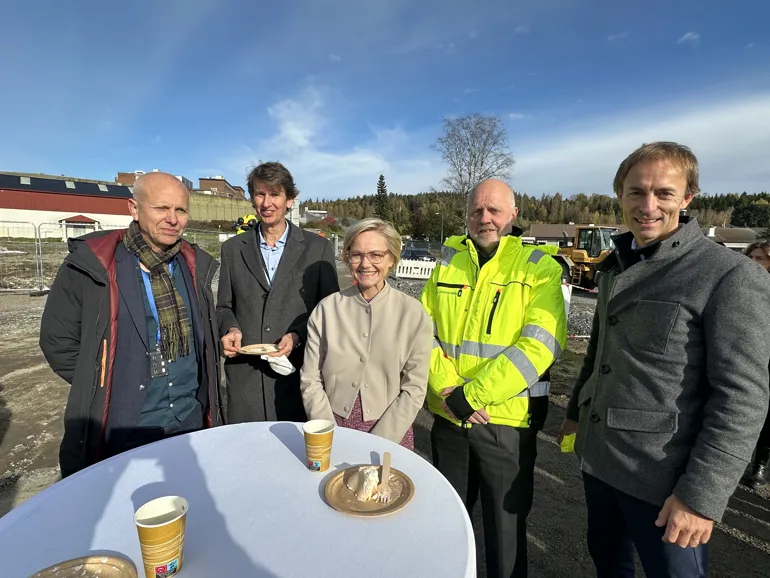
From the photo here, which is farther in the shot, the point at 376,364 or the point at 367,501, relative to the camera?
the point at 376,364

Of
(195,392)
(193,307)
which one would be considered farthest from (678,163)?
(195,392)

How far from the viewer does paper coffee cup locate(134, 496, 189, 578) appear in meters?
0.90

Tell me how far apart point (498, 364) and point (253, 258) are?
1645 millimetres

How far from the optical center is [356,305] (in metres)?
2.10

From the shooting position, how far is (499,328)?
197cm

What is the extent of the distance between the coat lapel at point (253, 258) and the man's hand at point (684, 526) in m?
2.23

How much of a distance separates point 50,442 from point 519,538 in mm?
4069

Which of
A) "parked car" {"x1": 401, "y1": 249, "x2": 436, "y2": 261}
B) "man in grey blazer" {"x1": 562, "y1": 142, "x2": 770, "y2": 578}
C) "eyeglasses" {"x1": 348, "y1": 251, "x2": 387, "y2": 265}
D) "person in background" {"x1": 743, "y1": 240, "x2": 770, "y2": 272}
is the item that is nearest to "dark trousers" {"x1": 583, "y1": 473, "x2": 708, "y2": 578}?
"man in grey blazer" {"x1": 562, "y1": 142, "x2": 770, "y2": 578}

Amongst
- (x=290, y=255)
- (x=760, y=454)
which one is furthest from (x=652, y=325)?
(x=290, y=255)

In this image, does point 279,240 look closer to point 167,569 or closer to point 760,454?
point 167,569

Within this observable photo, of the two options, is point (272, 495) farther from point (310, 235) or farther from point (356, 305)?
point (310, 235)

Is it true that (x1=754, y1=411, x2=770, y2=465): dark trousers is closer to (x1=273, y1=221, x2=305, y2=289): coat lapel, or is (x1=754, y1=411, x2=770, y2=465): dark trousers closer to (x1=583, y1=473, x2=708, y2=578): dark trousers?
(x1=583, y1=473, x2=708, y2=578): dark trousers

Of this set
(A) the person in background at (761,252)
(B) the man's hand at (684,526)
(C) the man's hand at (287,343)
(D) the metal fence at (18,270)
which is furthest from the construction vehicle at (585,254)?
(D) the metal fence at (18,270)

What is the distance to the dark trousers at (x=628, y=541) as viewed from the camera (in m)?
1.41
